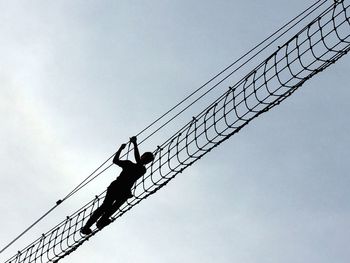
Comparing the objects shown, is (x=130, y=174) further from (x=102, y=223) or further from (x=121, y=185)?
(x=102, y=223)

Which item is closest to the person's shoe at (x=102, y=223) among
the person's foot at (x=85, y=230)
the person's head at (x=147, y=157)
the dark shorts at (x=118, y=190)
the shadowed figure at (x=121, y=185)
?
the shadowed figure at (x=121, y=185)

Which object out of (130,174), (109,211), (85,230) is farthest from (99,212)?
(130,174)

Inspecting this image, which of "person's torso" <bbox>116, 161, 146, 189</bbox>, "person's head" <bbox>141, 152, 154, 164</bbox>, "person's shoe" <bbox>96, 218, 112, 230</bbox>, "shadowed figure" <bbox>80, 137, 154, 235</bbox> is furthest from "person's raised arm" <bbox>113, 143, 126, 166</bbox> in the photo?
"person's shoe" <bbox>96, 218, 112, 230</bbox>

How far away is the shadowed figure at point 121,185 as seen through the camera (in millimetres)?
10594

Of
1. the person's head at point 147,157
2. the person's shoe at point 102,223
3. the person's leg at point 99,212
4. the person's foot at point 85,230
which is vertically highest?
the person's leg at point 99,212

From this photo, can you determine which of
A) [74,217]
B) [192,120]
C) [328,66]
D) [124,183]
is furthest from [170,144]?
[328,66]

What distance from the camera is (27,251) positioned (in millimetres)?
Answer: 11492

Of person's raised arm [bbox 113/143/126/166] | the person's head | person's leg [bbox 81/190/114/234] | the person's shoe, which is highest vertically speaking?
person's raised arm [bbox 113/143/126/166]

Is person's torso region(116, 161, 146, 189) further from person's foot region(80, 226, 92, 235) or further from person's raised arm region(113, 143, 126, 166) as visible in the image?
person's foot region(80, 226, 92, 235)

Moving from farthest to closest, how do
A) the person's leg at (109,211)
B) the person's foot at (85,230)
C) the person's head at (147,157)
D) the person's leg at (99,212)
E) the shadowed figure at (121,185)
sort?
the person's leg at (99,212) → the person's foot at (85,230) → the person's leg at (109,211) → the shadowed figure at (121,185) → the person's head at (147,157)

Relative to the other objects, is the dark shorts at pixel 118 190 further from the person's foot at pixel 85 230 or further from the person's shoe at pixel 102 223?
the person's foot at pixel 85 230

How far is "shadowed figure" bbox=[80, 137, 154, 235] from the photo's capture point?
417 inches

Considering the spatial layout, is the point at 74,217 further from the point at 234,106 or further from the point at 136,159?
the point at 234,106

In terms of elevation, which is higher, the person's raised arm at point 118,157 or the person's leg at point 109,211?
the person's raised arm at point 118,157
